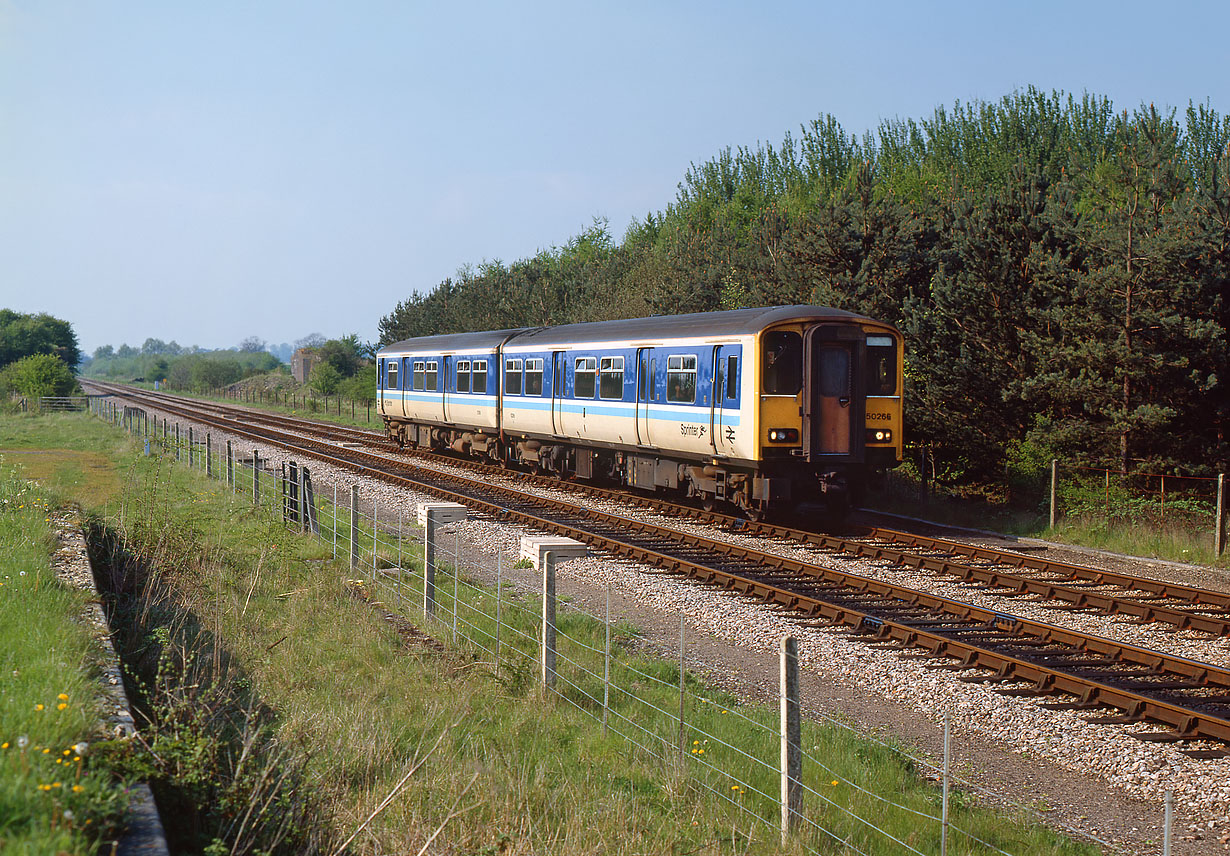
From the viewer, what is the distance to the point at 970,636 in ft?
32.7

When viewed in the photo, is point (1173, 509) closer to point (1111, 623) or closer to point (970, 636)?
point (1111, 623)

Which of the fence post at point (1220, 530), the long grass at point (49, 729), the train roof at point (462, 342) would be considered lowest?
the fence post at point (1220, 530)

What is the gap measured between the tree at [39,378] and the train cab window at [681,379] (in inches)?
2054

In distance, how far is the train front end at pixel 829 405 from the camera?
15781 mm

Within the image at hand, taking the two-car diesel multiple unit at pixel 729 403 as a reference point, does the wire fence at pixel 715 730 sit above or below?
below

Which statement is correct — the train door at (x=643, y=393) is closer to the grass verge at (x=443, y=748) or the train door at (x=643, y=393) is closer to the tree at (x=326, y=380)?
the grass verge at (x=443, y=748)

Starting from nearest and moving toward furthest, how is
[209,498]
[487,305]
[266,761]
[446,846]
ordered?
[446,846] → [266,761] → [209,498] → [487,305]

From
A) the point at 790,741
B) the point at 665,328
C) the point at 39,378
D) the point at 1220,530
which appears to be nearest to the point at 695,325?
the point at 665,328

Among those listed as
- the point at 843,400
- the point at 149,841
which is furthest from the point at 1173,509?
the point at 149,841

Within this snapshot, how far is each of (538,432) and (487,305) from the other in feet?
129

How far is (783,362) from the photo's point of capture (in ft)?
51.9

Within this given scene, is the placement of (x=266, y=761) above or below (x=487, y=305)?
below

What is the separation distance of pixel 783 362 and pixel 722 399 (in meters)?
1.18

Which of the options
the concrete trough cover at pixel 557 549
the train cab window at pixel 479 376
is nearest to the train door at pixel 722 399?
the concrete trough cover at pixel 557 549
